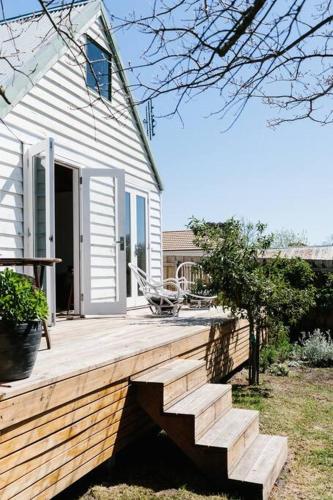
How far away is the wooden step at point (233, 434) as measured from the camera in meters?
3.10

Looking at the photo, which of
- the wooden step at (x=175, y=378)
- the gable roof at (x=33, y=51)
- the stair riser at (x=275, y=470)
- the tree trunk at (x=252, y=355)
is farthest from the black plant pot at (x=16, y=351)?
the tree trunk at (x=252, y=355)

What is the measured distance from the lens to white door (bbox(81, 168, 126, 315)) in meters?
6.50

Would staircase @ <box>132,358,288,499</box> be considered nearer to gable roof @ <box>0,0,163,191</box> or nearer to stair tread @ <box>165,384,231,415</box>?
stair tread @ <box>165,384,231,415</box>

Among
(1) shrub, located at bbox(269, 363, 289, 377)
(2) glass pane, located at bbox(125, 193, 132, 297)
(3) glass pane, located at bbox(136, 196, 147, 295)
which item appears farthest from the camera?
(3) glass pane, located at bbox(136, 196, 147, 295)

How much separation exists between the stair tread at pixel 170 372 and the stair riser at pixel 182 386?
0.03 m

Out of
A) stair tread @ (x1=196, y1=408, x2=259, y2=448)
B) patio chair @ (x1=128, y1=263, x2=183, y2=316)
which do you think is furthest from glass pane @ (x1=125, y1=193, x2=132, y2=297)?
stair tread @ (x1=196, y1=408, x2=259, y2=448)

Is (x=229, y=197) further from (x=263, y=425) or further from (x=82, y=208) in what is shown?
(x=263, y=425)

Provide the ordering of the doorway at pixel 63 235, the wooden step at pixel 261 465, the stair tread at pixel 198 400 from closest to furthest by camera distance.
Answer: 1. the wooden step at pixel 261 465
2. the stair tread at pixel 198 400
3. the doorway at pixel 63 235

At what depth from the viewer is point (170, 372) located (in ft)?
11.7

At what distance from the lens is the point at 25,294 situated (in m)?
2.59

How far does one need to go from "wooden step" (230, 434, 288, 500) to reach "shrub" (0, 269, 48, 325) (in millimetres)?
1590

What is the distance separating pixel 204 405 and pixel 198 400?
104mm

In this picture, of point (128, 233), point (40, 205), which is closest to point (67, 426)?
point (40, 205)

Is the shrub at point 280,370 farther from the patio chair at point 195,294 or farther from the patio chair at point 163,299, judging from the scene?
the patio chair at point 163,299
